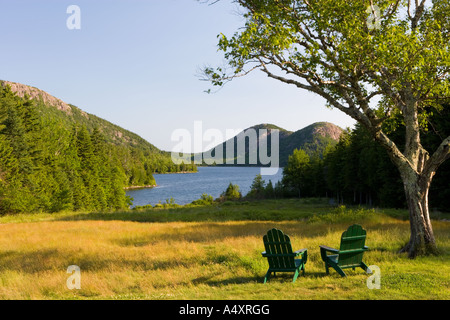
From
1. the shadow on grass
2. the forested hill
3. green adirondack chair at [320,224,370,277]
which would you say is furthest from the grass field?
the forested hill

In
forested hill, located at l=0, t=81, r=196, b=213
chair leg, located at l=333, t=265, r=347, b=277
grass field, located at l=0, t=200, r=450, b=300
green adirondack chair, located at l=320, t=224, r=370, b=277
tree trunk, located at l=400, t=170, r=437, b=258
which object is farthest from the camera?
forested hill, located at l=0, t=81, r=196, b=213

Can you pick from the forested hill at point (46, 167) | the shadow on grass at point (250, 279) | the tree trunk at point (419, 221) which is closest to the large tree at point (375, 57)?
the tree trunk at point (419, 221)

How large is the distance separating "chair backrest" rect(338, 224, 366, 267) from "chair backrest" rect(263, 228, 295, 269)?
124 centimetres

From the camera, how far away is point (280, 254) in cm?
754

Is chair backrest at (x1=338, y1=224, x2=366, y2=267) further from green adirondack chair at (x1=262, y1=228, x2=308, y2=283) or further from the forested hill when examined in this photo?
the forested hill

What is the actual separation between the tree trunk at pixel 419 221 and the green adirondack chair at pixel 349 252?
2.68m

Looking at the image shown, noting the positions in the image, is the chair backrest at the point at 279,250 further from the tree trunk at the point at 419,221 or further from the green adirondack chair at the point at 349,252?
the tree trunk at the point at 419,221

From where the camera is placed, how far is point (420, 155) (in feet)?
33.8

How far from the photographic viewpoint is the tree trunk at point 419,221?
952cm

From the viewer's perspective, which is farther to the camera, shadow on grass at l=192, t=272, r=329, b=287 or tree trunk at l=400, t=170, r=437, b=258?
tree trunk at l=400, t=170, r=437, b=258

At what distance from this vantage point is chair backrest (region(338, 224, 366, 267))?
759cm

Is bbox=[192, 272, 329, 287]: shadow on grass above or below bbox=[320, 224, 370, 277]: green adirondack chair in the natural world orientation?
below

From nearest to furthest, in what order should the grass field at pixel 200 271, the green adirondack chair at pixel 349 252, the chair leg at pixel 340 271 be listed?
the grass field at pixel 200 271, the chair leg at pixel 340 271, the green adirondack chair at pixel 349 252

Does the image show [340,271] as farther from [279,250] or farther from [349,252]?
[279,250]
